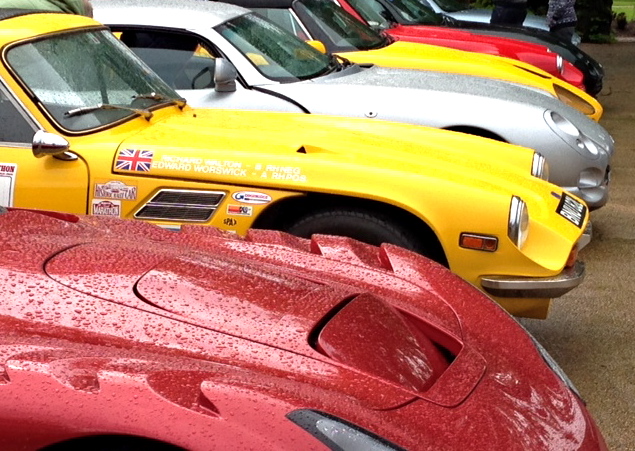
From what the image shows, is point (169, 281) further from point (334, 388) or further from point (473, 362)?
point (473, 362)

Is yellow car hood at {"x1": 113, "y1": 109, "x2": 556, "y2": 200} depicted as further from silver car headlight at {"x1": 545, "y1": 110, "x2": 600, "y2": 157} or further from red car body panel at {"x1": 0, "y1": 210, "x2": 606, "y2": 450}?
silver car headlight at {"x1": 545, "y1": 110, "x2": 600, "y2": 157}

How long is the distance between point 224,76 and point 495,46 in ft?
16.9

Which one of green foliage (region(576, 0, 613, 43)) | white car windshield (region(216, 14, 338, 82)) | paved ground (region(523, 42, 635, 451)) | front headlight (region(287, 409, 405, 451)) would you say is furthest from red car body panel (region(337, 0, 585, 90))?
green foliage (region(576, 0, 613, 43))

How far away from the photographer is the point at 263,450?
2139 millimetres

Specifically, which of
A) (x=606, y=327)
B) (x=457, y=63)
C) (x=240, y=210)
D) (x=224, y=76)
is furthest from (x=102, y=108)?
(x=457, y=63)

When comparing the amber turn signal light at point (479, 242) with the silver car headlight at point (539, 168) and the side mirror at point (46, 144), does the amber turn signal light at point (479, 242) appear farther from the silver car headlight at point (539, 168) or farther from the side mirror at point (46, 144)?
the side mirror at point (46, 144)

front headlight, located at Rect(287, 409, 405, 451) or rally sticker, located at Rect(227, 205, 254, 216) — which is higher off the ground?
front headlight, located at Rect(287, 409, 405, 451)

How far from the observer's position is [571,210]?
491cm

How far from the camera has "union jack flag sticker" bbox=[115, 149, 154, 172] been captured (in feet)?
14.6

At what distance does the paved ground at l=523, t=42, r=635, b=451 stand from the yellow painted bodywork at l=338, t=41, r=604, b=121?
108 cm

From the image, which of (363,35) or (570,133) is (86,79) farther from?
(363,35)

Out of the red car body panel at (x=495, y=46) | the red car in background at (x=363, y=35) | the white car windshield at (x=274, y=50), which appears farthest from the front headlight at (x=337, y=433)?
the red car body panel at (x=495, y=46)

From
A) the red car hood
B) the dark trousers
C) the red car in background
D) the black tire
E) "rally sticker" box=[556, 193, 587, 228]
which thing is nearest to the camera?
the red car hood

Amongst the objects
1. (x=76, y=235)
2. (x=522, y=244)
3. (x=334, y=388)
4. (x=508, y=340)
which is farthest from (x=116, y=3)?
(x=334, y=388)
